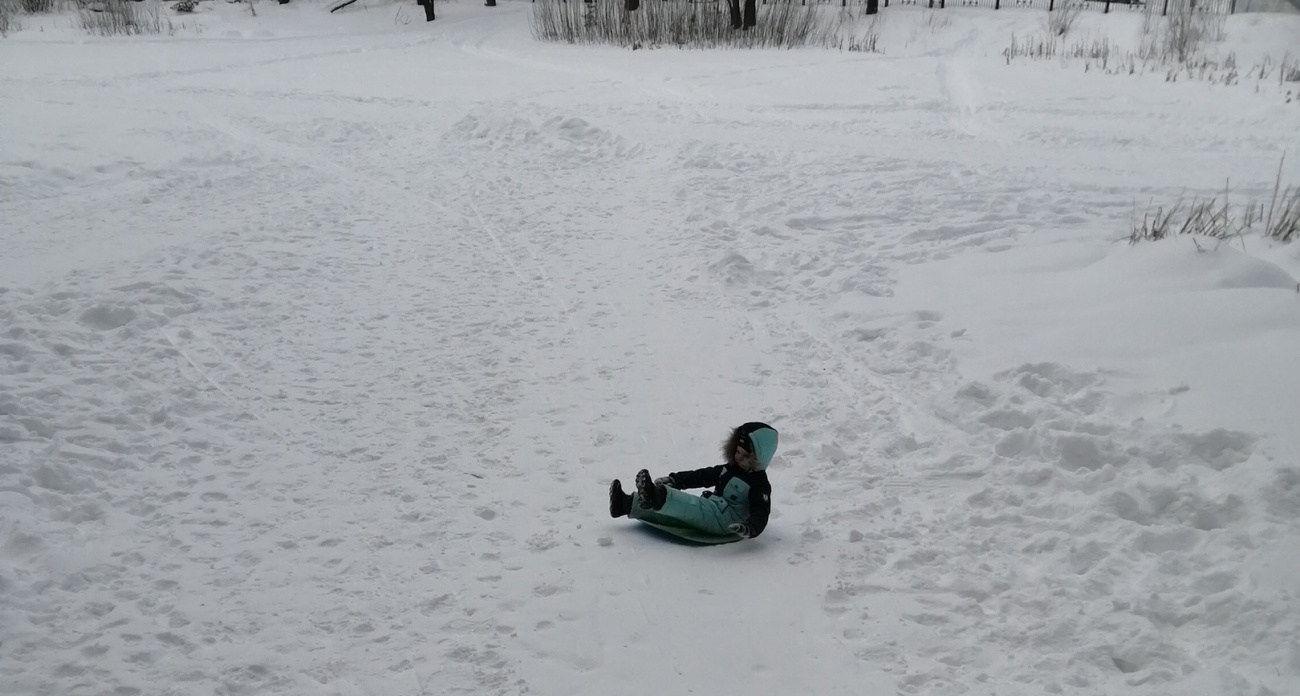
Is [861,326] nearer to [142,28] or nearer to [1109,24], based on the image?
[142,28]

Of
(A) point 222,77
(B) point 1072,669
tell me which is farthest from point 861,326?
(A) point 222,77

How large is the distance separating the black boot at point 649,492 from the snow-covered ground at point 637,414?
0.79 ft

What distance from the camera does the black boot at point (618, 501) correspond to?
4055mm

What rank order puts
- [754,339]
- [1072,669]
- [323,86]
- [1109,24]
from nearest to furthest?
[1072,669]
[754,339]
[323,86]
[1109,24]

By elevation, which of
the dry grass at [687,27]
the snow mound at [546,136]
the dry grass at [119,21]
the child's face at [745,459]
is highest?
the dry grass at [119,21]

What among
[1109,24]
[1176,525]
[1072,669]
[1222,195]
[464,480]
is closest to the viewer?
[1072,669]

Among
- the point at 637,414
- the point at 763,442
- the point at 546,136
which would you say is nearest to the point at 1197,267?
the point at 763,442

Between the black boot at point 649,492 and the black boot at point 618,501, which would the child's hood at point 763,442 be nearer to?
the black boot at point 649,492

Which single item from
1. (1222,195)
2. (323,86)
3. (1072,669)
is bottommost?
(1072,669)

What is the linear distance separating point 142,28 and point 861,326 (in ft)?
84.2

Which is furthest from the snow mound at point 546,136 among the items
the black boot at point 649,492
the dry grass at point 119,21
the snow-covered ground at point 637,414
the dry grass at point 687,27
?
the dry grass at point 119,21

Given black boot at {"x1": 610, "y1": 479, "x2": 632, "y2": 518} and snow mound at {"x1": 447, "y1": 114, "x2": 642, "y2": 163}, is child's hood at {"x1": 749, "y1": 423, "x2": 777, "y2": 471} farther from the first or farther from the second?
snow mound at {"x1": 447, "y1": 114, "x2": 642, "y2": 163}

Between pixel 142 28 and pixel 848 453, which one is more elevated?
pixel 142 28

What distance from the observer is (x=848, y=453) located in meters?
4.81
